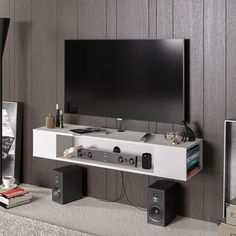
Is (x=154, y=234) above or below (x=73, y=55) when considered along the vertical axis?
below

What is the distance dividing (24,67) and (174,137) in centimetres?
179

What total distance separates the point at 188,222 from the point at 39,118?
1.72 meters

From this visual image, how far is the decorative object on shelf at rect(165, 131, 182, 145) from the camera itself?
3372 millimetres

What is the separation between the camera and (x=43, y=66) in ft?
14.1

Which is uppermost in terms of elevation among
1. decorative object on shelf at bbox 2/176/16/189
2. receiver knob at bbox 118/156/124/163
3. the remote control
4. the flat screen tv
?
the flat screen tv

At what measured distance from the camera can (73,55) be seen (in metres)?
4.00

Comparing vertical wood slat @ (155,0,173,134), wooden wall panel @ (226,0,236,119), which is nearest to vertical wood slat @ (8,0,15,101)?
vertical wood slat @ (155,0,173,134)

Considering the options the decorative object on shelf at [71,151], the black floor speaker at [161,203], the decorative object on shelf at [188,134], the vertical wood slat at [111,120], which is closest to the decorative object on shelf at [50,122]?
the decorative object on shelf at [71,151]

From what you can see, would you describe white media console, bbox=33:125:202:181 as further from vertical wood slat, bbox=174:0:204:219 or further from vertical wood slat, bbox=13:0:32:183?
vertical wood slat, bbox=13:0:32:183

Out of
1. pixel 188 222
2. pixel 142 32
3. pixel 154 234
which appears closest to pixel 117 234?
pixel 154 234

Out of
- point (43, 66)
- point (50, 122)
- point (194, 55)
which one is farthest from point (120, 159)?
point (43, 66)

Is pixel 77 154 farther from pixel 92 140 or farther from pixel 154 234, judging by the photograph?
pixel 154 234

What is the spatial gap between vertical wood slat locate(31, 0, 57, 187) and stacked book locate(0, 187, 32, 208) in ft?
1.41

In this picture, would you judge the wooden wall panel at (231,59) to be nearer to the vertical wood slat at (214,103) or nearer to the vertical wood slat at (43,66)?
the vertical wood slat at (214,103)
